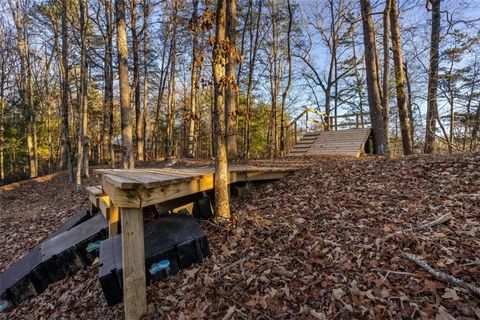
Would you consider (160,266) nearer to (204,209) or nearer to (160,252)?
(160,252)

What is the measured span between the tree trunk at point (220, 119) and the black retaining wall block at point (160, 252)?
0.57 m

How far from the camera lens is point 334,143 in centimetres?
1055

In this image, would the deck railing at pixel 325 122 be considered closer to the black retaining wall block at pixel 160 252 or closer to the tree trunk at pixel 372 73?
the tree trunk at pixel 372 73

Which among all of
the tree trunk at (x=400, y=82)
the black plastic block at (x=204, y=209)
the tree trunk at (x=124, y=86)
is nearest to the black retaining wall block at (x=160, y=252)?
the black plastic block at (x=204, y=209)

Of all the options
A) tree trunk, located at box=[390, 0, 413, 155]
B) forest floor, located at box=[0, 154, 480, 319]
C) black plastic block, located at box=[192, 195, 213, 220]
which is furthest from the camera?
tree trunk, located at box=[390, 0, 413, 155]

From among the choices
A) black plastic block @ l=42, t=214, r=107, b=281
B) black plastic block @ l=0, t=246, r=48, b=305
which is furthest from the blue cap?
black plastic block @ l=0, t=246, r=48, b=305

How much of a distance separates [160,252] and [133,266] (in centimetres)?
36

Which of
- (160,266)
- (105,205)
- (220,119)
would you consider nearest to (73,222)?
(105,205)

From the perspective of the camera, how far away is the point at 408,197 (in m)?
3.68

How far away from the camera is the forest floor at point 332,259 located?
213cm

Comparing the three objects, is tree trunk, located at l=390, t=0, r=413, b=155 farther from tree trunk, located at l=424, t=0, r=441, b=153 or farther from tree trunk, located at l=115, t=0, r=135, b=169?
tree trunk, located at l=115, t=0, r=135, b=169

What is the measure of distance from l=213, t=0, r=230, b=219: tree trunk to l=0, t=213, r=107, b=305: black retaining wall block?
1.68 metres

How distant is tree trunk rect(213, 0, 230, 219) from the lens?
3.39 metres

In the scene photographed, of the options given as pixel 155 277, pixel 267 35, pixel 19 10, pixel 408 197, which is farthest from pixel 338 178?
pixel 19 10
